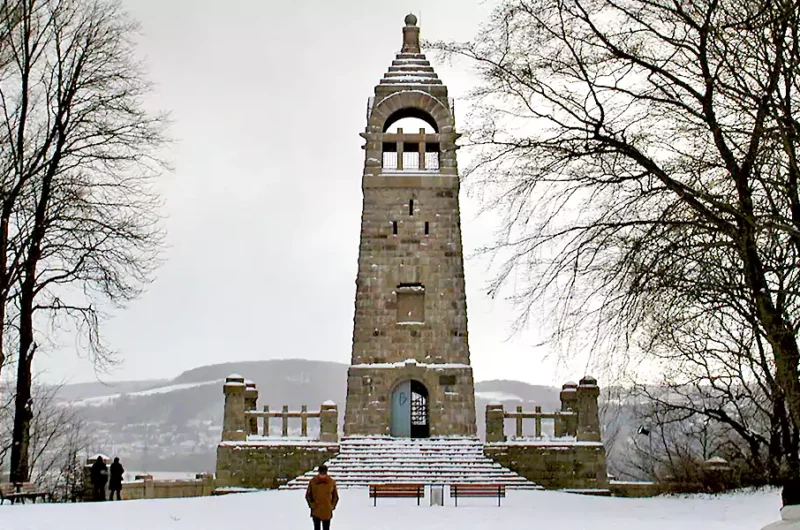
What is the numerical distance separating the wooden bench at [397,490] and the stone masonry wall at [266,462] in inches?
273

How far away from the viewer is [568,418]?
29.6m

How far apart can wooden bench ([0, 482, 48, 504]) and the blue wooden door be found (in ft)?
40.2

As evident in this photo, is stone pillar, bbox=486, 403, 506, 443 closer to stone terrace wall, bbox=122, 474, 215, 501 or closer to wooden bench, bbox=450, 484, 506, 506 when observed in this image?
wooden bench, bbox=450, 484, 506, 506

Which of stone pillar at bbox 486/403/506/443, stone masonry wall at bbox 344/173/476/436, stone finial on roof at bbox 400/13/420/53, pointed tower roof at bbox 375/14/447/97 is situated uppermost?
stone finial on roof at bbox 400/13/420/53

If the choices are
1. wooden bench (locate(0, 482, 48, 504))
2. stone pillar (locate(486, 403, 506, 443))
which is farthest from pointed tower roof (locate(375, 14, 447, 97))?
wooden bench (locate(0, 482, 48, 504))

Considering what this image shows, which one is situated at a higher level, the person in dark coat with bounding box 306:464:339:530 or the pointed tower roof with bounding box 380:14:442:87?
the pointed tower roof with bounding box 380:14:442:87

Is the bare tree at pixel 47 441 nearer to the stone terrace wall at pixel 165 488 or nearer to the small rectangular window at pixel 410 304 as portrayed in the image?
the stone terrace wall at pixel 165 488

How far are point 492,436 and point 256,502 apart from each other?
9.86 meters

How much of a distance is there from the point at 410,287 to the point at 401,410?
154 inches

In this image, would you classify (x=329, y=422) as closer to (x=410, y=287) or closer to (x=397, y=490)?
(x=410, y=287)

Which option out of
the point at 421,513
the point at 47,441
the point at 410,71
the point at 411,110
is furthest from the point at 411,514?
the point at 47,441

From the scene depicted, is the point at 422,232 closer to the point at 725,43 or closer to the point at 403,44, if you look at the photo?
the point at 403,44

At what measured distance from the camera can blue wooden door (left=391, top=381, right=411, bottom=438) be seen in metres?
29.4

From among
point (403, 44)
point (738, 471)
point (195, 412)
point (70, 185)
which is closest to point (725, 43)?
point (70, 185)
